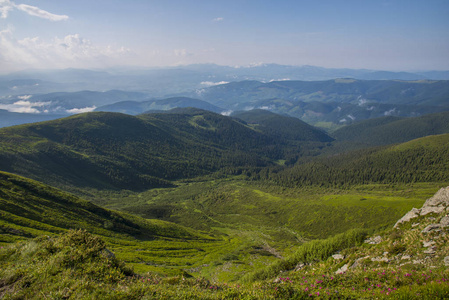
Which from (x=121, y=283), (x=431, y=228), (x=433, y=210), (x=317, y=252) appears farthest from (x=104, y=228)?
(x=433, y=210)

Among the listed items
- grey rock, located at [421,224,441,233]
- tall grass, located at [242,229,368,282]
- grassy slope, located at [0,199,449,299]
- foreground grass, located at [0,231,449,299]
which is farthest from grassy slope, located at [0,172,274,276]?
grey rock, located at [421,224,441,233]

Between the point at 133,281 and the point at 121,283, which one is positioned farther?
the point at 133,281

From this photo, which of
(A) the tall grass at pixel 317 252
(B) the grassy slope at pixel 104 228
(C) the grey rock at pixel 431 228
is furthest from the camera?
(B) the grassy slope at pixel 104 228

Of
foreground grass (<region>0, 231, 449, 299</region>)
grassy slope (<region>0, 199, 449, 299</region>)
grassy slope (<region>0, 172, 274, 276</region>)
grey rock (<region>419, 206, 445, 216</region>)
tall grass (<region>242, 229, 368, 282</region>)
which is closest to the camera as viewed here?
foreground grass (<region>0, 231, 449, 299</region>)

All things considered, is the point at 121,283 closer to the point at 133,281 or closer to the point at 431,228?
the point at 133,281

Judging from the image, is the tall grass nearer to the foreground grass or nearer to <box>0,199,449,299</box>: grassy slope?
<box>0,199,449,299</box>: grassy slope

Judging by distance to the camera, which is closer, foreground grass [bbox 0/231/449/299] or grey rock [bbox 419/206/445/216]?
foreground grass [bbox 0/231/449/299]

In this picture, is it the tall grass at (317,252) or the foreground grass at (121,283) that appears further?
the tall grass at (317,252)

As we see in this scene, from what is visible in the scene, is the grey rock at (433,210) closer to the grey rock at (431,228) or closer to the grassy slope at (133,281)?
the grey rock at (431,228)

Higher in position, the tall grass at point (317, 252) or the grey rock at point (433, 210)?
the grey rock at point (433, 210)

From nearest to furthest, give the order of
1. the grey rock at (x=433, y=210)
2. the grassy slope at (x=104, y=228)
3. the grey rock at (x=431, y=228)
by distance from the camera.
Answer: the grey rock at (x=431, y=228), the grey rock at (x=433, y=210), the grassy slope at (x=104, y=228)

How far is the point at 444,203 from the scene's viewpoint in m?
31.6

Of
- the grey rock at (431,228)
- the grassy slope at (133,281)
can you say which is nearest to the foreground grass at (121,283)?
the grassy slope at (133,281)

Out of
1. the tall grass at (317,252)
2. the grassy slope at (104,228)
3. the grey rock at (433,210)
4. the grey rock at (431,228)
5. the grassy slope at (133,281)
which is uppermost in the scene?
the grassy slope at (133,281)
